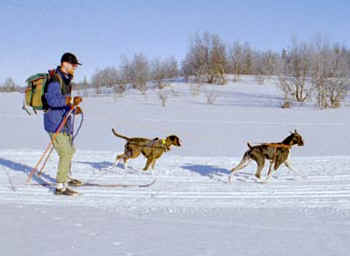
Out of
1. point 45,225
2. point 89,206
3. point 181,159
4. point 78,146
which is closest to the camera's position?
point 45,225

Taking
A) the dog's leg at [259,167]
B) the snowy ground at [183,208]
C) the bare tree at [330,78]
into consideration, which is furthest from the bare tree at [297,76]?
the dog's leg at [259,167]

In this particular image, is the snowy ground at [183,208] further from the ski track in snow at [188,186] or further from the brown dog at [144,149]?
the brown dog at [144,149]

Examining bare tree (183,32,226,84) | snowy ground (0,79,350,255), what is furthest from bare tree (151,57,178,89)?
snowy ground (0,79,350,255)

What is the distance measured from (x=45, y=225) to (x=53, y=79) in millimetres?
2459

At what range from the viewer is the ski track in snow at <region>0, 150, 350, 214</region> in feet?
17.3

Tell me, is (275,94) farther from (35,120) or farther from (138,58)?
(35,120)

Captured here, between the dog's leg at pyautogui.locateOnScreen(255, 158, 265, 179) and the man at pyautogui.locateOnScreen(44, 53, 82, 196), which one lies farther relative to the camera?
the dog's leg at pyautogui.locateOnScreen(255, 158, 265, 179)

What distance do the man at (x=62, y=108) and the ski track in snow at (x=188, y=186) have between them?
0.39 meters

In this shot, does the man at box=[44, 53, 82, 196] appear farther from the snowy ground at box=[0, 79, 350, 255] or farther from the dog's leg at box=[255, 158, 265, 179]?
the dog's leg at box=[255, 158, 265, 179]

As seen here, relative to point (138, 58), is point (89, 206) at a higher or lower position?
lower

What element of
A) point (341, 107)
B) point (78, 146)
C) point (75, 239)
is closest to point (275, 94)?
point (341, 107)

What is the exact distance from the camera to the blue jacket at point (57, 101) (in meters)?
5.48

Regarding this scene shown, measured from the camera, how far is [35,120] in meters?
19.0

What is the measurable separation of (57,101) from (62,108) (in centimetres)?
16
